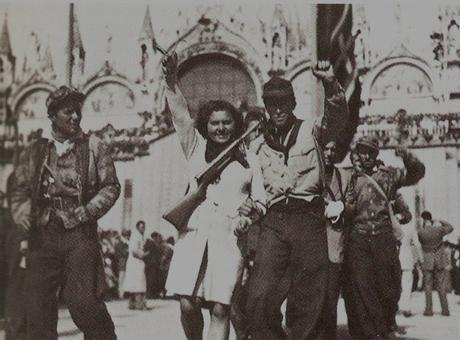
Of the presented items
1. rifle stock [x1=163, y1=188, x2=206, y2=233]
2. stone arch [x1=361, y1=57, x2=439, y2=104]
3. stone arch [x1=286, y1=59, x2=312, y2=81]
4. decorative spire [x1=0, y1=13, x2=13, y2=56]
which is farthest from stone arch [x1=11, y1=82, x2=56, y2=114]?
stone arch [x1=286, y1=59, x2=312, y2=81]

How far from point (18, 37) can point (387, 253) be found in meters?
3.20

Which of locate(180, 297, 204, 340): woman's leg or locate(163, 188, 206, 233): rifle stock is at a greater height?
locate(163, 188, 206, 233): rifle stock

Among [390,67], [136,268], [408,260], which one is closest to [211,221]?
[408,260]

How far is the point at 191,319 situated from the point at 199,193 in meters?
0.63

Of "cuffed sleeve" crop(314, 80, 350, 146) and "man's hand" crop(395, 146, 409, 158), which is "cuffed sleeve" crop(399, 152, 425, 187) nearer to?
"man's hand" crop(395, 146, 409, 158)

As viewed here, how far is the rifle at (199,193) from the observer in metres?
3.16

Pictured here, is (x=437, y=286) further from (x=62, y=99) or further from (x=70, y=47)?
(x=70, y=47)

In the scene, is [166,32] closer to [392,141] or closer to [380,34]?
[380,34]

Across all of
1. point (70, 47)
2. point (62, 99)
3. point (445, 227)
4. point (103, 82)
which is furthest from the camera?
point (103, 82)

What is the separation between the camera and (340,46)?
4.43 m

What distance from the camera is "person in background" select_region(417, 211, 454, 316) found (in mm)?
5200

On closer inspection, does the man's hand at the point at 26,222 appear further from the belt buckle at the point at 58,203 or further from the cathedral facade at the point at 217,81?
the cathedral facade at the point at 217,81

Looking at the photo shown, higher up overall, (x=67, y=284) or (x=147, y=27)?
(x=147, y=27)

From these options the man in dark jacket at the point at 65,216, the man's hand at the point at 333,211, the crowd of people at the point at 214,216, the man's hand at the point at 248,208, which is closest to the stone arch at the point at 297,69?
the crowd of people at the point at 214,216
